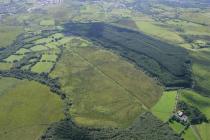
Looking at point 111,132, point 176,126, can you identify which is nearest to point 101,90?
point 111,132

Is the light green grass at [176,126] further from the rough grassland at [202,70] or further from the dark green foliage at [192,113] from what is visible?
the rough grassland at [202,70]

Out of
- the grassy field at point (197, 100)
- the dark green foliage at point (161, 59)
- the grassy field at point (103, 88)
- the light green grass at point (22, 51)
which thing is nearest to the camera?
the grassy field at point (103, 88)

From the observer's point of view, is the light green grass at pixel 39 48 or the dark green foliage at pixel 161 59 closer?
the dark green foliage at pixel 161 59

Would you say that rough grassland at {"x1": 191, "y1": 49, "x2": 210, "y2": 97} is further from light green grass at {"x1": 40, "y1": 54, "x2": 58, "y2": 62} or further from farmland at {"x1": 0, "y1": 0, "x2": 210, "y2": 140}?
light green grass at {"x1": 40, "y1": 54, "x2": 58, "y2": 62}

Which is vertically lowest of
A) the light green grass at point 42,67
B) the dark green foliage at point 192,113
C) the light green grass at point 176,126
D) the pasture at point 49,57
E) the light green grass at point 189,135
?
the light green grass at point 189,135

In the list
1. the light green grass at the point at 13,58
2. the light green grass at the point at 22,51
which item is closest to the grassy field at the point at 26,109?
the light green grass at the point at 13,58
